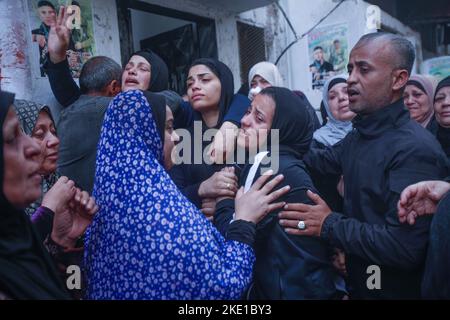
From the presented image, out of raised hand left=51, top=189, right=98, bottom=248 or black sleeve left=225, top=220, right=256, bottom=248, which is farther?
raised hand left=51, top=189, right=98, bottom=248

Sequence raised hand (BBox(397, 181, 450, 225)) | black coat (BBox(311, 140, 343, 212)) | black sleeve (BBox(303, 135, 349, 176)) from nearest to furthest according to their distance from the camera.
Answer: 1. raised hand (BBox(397, 181, 450, 225))
2. black sleeve (BBox(303, 135, 349, 176))
3. black coat (BBox(311, 140, 343, 212))

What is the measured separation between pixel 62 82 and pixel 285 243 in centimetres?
210

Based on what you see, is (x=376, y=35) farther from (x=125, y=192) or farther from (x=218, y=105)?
(x=125, y=192)

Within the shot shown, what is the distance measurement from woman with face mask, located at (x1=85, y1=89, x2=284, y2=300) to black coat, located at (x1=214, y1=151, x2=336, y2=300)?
0.29 meters

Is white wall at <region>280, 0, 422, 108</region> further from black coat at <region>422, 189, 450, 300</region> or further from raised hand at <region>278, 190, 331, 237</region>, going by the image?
black coat at <region>422, 189, 450, 300</region>

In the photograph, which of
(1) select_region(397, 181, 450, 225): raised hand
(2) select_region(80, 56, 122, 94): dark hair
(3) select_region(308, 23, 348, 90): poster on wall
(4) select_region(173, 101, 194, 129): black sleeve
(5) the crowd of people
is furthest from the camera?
(3) select_region(308, 23, 348, 90): poster on wall

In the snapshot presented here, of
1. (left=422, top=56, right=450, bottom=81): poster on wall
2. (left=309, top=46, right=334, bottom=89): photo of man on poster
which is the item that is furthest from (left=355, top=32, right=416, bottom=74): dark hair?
(left=422, top=56, right=450, bottom=81): poster on wall

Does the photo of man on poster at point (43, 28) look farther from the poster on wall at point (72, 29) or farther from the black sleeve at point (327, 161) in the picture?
the black sleeve at point (327, 161)

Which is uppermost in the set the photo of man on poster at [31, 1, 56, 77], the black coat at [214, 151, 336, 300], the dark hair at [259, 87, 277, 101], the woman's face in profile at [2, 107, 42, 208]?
the photo of man on poster at [31, 1, 56, 77]

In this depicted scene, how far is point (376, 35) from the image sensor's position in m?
2.12

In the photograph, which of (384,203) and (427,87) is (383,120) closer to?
(384,203)

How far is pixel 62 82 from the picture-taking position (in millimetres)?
3094

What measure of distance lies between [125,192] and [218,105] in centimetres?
161

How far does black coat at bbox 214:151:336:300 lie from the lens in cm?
188
